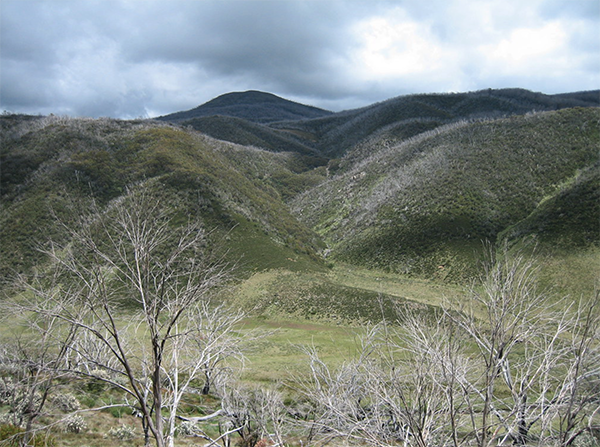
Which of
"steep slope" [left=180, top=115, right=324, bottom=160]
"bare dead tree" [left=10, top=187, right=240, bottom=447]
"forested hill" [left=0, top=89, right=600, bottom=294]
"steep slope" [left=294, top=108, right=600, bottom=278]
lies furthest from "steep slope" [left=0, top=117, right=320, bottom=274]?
"steep slope" [left=180, top=115, right=324, bottom=160]

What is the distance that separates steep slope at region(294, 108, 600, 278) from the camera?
2304 inches

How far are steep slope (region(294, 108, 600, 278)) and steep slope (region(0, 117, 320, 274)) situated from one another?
11785 mm

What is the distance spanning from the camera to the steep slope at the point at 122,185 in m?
52.7

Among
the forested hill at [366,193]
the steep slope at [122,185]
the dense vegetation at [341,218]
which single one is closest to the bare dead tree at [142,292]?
the dense vegetation at [341,218]

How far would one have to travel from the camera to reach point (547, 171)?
6800 centimetres

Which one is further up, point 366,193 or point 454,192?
point 366,193

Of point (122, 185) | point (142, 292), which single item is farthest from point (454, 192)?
point (142, 292)

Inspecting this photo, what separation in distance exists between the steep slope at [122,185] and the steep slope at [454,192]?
1179 centimetres

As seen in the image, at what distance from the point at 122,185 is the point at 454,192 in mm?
61052

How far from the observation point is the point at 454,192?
67.7 meters

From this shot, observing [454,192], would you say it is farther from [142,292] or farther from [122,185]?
[142,292]

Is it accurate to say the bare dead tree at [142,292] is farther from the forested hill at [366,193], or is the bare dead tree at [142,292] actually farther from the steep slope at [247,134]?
the steep slope at [247,134]

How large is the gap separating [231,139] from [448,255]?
141m

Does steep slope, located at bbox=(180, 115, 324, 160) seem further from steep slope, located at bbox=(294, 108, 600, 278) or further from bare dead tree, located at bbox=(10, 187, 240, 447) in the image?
bare dead tree, located at bbox=(10, 187, 240, 447)
